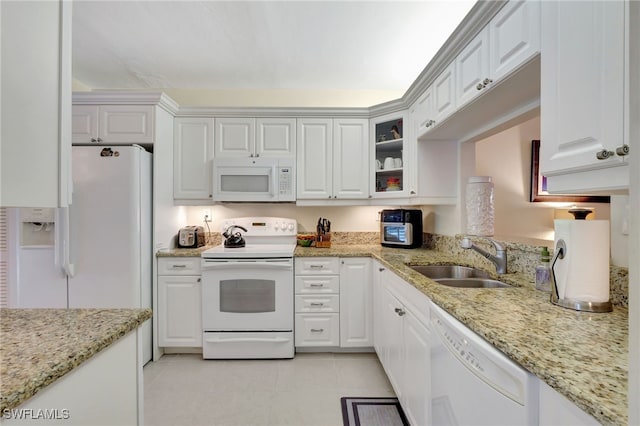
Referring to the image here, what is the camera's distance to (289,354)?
7.99 ft

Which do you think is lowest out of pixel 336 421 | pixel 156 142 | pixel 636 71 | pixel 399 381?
pixel 336 421

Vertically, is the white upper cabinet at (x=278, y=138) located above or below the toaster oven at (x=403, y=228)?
above

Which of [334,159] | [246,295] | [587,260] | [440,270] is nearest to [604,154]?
[587,260]

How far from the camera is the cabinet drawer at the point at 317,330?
2488mm

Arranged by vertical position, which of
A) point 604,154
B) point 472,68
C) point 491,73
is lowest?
point 604,154

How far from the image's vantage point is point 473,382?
886 mm

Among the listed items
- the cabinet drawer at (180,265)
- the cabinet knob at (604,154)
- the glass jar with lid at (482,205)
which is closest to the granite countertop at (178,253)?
A: the cabinet drawer at (180,265)

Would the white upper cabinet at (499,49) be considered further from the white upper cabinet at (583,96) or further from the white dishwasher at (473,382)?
the white dishwasher at (473,382)

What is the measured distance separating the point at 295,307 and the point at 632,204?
7.65 ft

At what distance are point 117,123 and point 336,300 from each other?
244 cm

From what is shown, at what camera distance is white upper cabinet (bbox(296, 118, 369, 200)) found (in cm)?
281

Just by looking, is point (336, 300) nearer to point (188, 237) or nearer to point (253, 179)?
point (253, 179)

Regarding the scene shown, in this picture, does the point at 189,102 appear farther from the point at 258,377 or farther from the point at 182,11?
the point at 258,377

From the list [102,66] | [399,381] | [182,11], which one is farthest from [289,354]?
[102,66]
